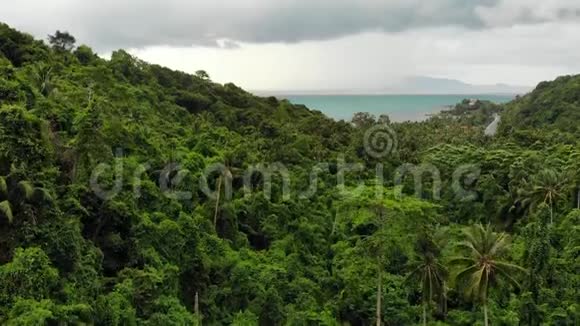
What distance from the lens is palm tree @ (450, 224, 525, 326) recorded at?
3003 centimetres

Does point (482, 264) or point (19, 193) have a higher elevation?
point (19, 193)

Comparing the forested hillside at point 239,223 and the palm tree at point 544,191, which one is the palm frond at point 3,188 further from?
the palm tree at point 544,191

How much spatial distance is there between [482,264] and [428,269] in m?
2.84

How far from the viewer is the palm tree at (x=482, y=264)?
30.0 meters

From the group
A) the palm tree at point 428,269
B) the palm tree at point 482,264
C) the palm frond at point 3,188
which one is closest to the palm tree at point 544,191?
the palm tree at point 482,264

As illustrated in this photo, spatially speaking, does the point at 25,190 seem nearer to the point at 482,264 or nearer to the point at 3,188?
the point at 3,188

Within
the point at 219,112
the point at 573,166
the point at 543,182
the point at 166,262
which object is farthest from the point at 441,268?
the point at 219,112

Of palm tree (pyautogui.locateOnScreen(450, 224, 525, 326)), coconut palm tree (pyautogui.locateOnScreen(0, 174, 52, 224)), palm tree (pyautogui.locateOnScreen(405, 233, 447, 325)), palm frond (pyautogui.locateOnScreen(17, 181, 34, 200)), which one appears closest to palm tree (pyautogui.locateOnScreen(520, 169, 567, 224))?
palm tree (pyautogui.locateOnScreen(450, 224, 525, 326))

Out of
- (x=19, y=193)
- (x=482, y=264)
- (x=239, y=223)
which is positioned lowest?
(x=239, y=223)

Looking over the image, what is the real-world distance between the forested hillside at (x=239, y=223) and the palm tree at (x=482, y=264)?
72 millimetres

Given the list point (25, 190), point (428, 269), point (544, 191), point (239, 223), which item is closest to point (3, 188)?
point (25, 190)

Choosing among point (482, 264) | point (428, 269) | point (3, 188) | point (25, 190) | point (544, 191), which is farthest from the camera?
point (544, 191)

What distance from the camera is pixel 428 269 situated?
104 ft

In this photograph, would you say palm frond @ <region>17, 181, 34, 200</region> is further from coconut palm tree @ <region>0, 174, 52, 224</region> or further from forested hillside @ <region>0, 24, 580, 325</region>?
forested hillside @ <region>0, 24, 580, 325</region>
